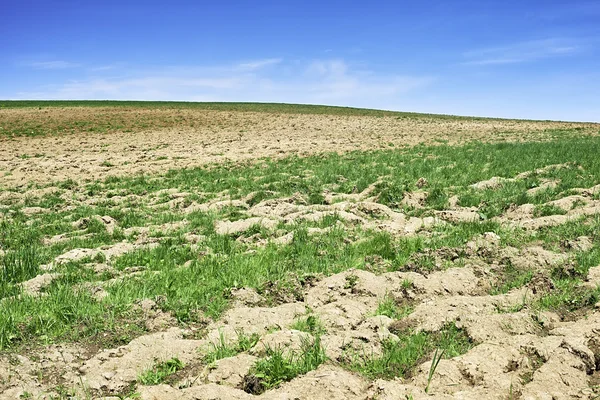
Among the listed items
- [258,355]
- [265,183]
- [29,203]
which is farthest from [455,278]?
[29,203]

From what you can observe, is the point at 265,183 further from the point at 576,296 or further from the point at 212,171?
the point at 576,296

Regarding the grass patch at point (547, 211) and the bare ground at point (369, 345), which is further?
the grass patch at point (547, 211)

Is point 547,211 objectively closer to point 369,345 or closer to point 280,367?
point 369,345

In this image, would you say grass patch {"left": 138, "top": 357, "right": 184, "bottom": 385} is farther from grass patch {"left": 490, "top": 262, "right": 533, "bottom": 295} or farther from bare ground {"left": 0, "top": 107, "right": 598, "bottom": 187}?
bare ground {"left": 0, "top": 107, "right": 598, "bottom": 187}

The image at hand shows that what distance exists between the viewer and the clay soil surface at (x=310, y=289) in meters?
4.02

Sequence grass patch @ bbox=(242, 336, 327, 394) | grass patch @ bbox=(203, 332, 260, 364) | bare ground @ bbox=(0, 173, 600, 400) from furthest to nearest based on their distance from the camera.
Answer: grass patch @ bbox=(203, 332, 260, 364) < grass patch @ bbox=(242, 336, 327, 394) < bare ground @ bbox=(0, 173, 600, 400)

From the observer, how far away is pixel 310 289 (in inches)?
245

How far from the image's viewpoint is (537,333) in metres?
4.68

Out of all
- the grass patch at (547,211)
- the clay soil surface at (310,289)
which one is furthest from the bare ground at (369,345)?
the grass patch at (547,211)

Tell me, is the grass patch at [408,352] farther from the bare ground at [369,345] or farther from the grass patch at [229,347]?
the grass patch at [229,347]

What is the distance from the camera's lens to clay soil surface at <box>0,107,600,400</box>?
13.2ft

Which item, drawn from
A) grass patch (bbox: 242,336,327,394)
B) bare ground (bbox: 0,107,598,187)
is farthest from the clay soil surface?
bare ground (bbox: 0,107,598,187)

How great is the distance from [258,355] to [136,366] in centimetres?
119

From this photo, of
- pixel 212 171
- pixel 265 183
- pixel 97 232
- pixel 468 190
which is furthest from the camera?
pixel 212 171
